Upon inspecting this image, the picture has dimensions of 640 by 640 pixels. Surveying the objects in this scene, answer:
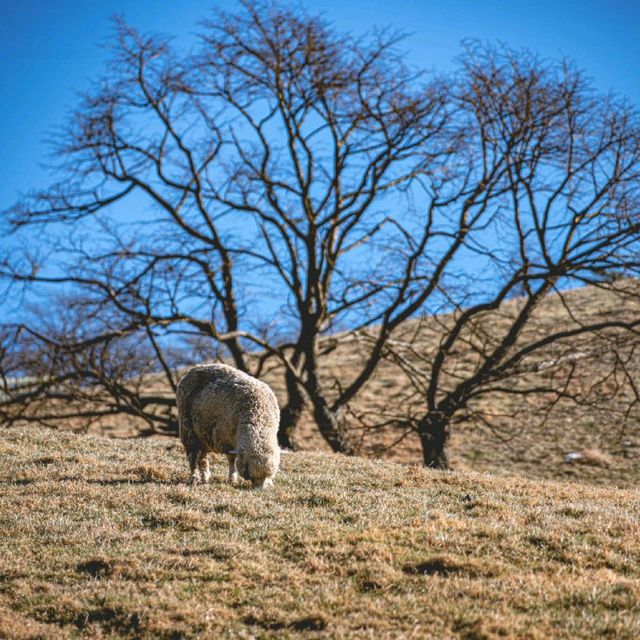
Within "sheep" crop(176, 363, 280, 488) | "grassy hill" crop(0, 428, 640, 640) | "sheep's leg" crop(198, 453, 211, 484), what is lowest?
"grassy hill" crop(0, 428, 640, 640)

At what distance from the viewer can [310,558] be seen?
808cm

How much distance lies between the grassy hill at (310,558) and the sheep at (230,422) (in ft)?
1.25

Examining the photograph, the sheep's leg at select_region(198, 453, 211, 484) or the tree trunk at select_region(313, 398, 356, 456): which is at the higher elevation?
the tree trunk at select_region(313, 398, 356, 456)

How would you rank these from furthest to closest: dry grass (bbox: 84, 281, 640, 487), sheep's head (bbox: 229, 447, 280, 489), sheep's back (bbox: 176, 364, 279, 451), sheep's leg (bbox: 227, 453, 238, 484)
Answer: dry grass (bbox: 84, 281, 640, 487)
sheep's leg (bbox: 227, 453, 238, 484)
sheep's back (bbox: 176, 364, 279, 451)
sheep's head (bbox: 229, 447, 280, 489)

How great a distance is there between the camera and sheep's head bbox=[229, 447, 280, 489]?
10578 mm

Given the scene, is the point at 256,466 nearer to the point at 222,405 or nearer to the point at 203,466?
the point at 222,405

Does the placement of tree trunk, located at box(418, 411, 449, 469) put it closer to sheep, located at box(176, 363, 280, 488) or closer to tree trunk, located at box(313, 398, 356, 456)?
tree trunk, located at box(313, 398, 356, 456)

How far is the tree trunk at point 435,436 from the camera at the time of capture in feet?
69.4

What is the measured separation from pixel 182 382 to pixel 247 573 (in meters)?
4.64

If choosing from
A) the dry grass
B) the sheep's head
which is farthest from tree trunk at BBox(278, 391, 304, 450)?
the sheep's head

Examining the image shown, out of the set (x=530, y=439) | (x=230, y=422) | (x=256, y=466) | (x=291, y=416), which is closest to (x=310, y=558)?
(x=256, y=466)

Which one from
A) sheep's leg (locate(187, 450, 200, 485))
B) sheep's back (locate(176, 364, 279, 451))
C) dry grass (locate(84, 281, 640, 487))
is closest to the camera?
sheep's back (locate(176, 364, 279, 451))

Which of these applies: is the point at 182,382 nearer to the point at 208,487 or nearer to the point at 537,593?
the point at 208,487

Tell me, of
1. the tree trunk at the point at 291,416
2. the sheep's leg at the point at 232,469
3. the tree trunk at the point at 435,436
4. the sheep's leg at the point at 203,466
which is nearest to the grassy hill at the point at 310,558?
the sheep's leg at the point at 232,469
